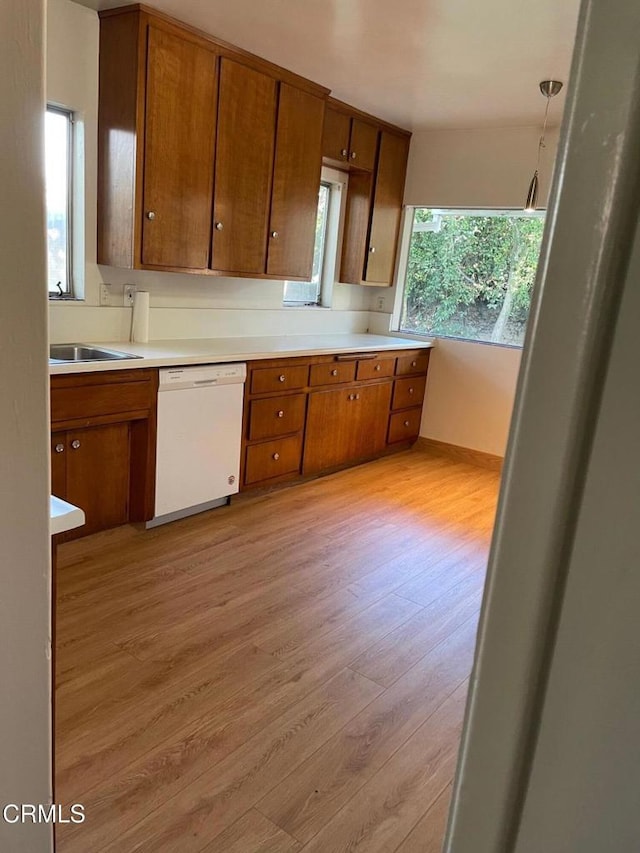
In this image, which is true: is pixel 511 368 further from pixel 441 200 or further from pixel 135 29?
pixel 135 29

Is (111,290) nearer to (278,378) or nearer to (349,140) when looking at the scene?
(278,378)

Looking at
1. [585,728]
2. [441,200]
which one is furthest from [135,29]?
[585,728]

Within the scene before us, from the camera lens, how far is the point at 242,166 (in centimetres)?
332

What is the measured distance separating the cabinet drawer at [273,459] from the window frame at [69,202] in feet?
4.08

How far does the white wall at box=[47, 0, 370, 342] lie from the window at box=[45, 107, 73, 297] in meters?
0.10

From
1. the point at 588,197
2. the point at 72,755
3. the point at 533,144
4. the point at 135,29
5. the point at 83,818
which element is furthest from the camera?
the point at 533,144

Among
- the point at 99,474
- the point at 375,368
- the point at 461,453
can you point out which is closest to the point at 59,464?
the point at 99,474

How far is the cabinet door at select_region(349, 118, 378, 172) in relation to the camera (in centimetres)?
423

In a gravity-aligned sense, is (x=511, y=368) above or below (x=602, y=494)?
below

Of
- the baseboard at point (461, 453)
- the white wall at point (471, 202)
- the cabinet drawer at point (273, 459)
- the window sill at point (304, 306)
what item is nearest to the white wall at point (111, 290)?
the window sill at point (304, 306)

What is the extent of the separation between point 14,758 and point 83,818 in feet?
1.86

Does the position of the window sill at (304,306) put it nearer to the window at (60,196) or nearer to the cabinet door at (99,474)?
the window at (60,196)

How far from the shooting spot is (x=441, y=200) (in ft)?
15.3

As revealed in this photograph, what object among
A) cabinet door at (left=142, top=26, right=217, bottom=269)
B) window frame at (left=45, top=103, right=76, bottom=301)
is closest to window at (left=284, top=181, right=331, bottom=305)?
cabinet door at (left=142, top=26, right=217, bottom=269)
